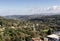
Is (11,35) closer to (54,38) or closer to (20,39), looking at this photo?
(20,39)

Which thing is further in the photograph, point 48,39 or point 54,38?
point 54,38

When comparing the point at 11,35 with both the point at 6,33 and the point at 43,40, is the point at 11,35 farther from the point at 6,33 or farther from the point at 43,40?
the point at 43,40

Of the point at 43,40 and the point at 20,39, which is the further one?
the point at 43,40

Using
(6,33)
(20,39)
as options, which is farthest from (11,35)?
(20,39)

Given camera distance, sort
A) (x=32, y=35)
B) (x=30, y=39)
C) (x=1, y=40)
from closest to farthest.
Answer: (x=1, y=40) < (x=30, y=39) < (x=32, y=35)

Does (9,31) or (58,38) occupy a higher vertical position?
(9,31)

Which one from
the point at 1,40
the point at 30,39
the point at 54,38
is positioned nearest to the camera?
the point at 1,40

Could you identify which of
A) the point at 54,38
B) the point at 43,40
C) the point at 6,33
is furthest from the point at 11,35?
the point at 54,38

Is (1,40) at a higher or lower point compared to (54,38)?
higher

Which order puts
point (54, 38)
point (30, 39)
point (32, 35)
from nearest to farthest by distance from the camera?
1. point (30, 39)
2. point (32, 35)
3. point (54, 38)
